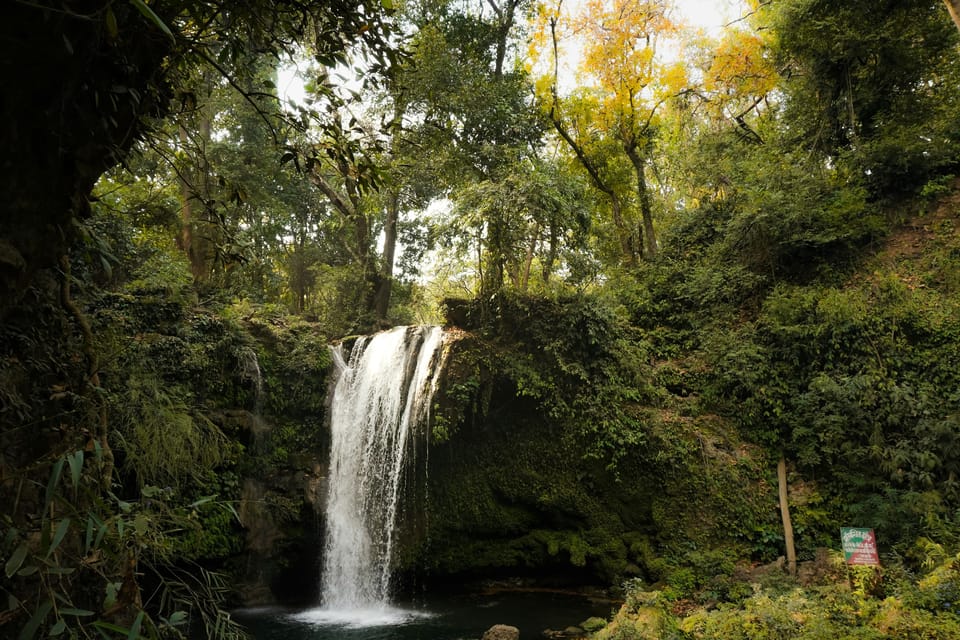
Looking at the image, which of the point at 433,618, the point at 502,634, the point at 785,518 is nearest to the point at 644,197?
the point at 785,518

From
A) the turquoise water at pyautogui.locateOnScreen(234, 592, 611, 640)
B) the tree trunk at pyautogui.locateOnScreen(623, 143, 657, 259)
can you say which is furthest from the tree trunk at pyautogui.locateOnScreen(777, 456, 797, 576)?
the tree trunk at pyautogui.locateOnScreen(623, 143, 657, 259)

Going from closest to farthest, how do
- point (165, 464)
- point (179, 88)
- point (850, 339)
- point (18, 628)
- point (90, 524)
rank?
1. point (90, 524)
2. point (18, 628)
3. point (179, 88)
4. point (165, 464)
5. point (850, 339)

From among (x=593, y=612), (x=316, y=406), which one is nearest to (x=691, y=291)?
(x=593, y=612)

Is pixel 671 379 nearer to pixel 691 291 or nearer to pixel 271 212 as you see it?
pixel 691 291

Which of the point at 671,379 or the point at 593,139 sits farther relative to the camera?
the point at 593,139

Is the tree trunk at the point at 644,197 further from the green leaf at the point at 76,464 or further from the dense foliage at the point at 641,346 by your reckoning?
the green leaf at the point at 76,464

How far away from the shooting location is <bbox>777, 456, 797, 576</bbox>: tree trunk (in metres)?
6.96

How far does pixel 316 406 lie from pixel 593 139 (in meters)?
9.77

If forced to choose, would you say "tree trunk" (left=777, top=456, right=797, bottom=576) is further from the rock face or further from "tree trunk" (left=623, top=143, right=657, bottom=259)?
"tree trunk" (left=623, top=143, right=657, bottom=259)

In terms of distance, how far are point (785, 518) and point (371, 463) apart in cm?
663

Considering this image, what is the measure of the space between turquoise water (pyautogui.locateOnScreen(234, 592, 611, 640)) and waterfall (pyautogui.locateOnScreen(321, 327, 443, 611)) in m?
0.55

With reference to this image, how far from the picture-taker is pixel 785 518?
7316 millimetres

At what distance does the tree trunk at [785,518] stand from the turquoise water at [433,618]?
258cm

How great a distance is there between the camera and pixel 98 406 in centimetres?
185
